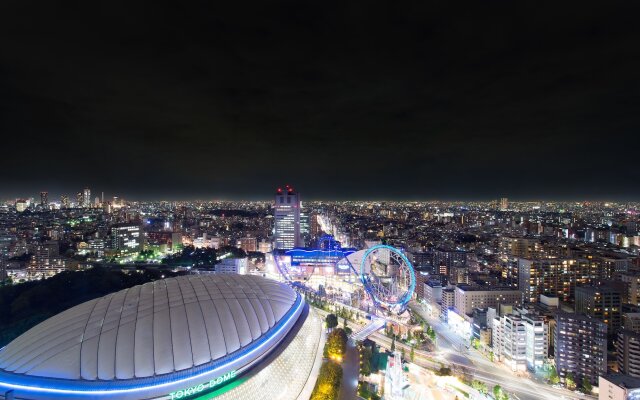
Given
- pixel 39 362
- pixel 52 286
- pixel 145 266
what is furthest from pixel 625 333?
pixel 145 266

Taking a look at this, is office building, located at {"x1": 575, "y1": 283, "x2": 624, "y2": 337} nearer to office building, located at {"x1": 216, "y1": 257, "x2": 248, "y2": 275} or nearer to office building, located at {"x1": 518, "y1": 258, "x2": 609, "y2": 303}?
office building, located at {"x1": 518, "y1": 258, "x2": 609, "y2": 303}

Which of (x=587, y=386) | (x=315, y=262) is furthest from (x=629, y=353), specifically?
(x=315, y=262)

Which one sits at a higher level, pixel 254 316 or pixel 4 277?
pixel 254 316

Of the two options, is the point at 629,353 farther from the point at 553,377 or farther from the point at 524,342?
the point at 524,342

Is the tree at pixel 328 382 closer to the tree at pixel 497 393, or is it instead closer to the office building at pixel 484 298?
the tree at pixel 497 393

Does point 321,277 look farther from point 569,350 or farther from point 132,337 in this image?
point 132,337

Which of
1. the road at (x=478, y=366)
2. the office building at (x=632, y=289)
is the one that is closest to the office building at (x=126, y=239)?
the road at (x=478, y=366)
